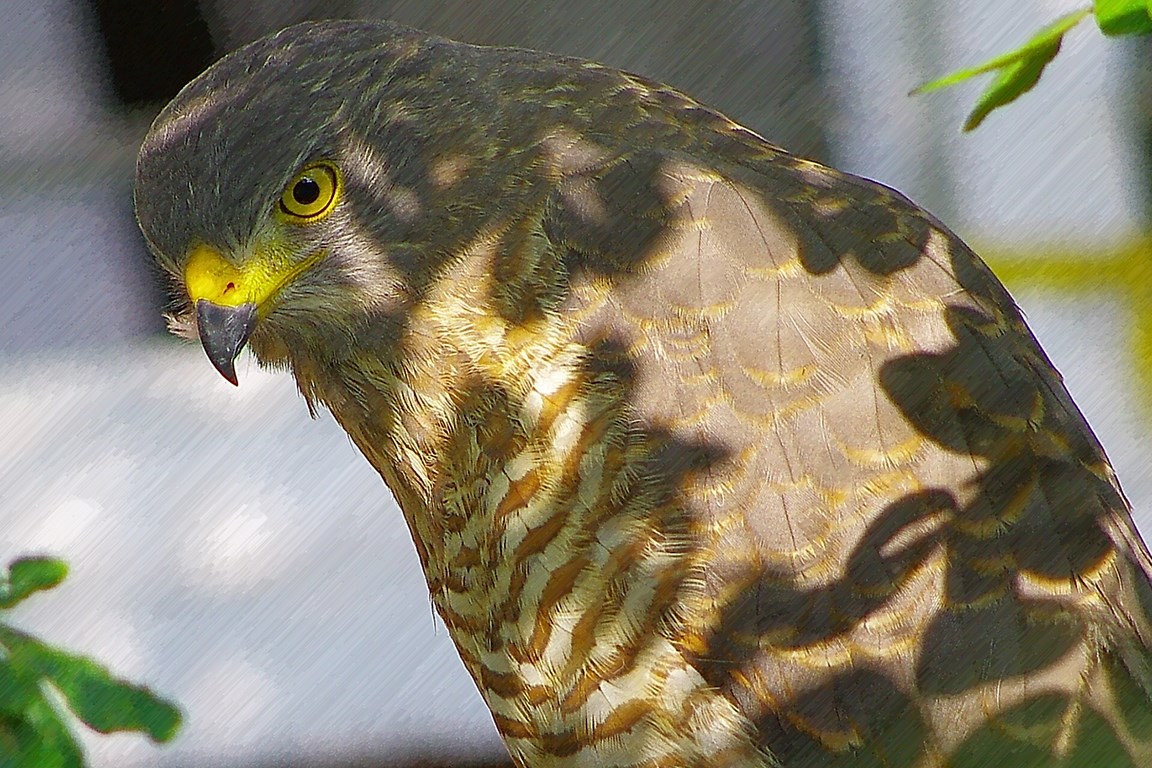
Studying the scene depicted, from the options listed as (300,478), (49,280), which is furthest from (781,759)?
(49,280)

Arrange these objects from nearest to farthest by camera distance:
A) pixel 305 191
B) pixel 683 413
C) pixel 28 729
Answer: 1. pixel 28 729
2. pixel 683 413
3. pixel 305 191

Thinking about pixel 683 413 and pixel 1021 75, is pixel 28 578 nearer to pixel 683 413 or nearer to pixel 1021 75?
pixel 683 413

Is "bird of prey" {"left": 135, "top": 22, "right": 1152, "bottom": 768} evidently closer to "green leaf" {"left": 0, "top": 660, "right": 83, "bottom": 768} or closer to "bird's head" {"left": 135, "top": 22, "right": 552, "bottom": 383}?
"bird's head" {"left": 135, "top": 22, "right": 552, "bottom": 383}

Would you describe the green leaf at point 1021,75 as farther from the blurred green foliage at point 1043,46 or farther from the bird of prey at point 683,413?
the bird of prey at point 683,413

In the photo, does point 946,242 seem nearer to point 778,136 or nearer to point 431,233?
point 431,233

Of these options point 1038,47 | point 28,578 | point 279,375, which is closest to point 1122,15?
point 1038,47

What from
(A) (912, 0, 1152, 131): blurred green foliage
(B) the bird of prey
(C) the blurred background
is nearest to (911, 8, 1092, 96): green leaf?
(A) (912, 0, 1152, 131): blurred green foliage
